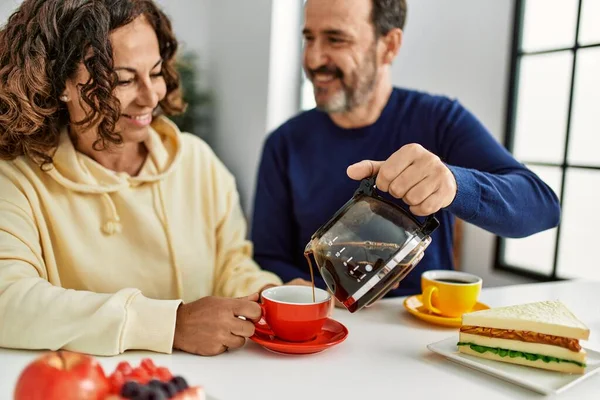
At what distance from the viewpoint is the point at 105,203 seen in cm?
125

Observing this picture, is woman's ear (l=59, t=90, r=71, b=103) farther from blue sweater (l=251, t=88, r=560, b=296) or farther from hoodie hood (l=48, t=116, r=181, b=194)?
blue sweater (l=251, t=88, r=560, b=296)

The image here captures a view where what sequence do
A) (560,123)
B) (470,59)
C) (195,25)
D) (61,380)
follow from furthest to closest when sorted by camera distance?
(195,25) → (470,59) → (560,123) → (61,380)

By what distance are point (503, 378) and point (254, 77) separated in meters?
3.72

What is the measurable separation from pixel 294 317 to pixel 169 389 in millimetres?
346

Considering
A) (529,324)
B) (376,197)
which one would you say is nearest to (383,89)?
(376,197)

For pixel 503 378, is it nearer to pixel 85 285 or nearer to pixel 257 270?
pixel 257 270

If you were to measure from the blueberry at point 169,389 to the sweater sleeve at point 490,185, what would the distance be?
2.13 feet

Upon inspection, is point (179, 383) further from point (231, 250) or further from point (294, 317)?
point (231, 250)

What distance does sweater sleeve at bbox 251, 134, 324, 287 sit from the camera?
1727mm

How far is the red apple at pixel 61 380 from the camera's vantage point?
58 centimetres

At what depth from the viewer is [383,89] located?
173cm

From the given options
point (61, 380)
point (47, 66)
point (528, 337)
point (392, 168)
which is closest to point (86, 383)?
point (61, 380)

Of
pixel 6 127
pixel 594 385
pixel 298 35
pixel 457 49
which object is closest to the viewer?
pixel 594 385

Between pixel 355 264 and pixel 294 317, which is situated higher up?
pixel 355 264
